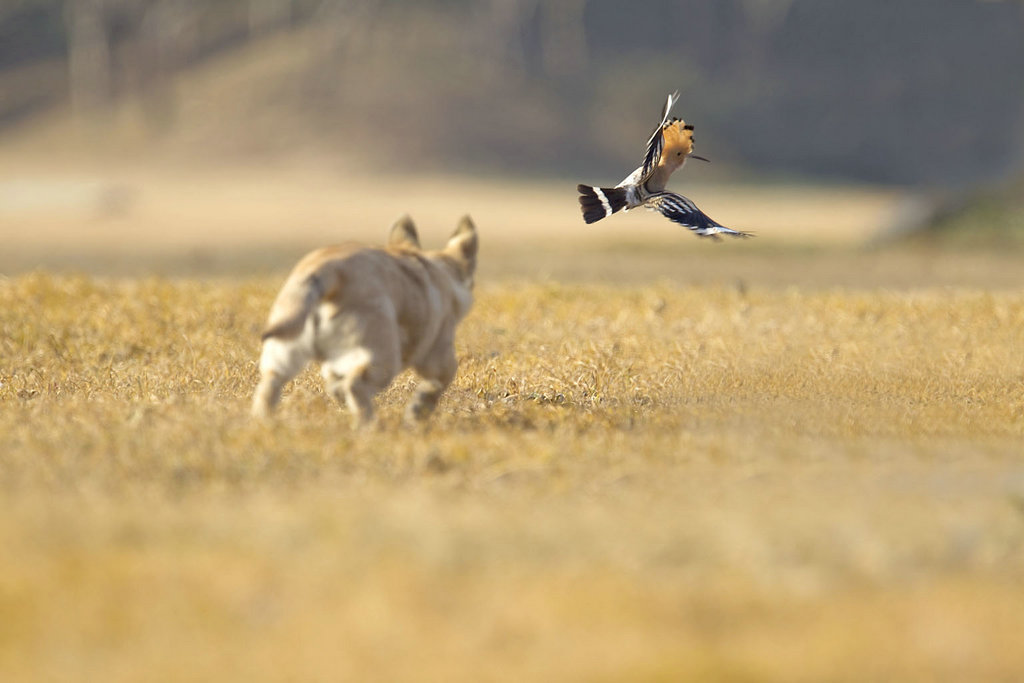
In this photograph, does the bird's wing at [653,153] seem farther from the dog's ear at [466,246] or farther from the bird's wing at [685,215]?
the dog's ear at [466,246]

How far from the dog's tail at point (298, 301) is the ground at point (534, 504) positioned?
470 mm

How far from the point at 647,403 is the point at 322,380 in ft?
6.38

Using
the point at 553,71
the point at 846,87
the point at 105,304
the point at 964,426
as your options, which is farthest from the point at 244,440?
the point at 846,87

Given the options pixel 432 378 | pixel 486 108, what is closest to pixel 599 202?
pixel 432 378

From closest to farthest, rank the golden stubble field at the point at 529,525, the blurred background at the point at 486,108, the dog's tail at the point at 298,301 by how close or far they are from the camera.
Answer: the golden stubble field at the point at 529,525, the dog's tail at the point at 298,301, the blurred background at the point at 486,108

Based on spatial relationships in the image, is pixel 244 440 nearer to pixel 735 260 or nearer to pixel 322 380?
pixel 322 380

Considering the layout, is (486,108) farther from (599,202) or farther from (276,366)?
(276,366)

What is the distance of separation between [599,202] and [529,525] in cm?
301

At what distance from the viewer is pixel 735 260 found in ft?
69.5

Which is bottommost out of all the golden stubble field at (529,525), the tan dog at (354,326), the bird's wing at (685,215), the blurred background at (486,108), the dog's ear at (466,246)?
the golden stubble field at (529,525)

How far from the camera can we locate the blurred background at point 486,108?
45344mm

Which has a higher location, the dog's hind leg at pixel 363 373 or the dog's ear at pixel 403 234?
the dog's ear at pixel 403 234

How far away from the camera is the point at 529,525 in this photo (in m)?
4.52

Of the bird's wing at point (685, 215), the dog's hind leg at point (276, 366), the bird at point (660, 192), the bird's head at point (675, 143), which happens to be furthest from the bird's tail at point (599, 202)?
the dog's hind leg at point (276, 366)
